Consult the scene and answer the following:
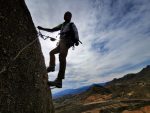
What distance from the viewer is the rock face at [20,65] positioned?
5.77 metres

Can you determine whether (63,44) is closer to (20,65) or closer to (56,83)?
(56,83)

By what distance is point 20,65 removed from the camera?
6398mm

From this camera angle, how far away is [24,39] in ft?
22.5

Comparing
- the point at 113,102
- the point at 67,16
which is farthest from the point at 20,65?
the point at 113,102

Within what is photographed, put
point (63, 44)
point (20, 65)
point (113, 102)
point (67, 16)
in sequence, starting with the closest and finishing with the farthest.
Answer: point (20, 65), point (63, 44), point (67, 16), point (113, 102)

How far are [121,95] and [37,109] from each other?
41804 mm

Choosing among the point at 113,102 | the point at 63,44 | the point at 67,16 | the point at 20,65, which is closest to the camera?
the point at 20,65

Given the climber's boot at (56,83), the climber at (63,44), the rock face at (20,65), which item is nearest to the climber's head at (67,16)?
the climber at (63,44)

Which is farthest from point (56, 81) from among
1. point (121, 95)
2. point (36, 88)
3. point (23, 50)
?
point (121, 95)

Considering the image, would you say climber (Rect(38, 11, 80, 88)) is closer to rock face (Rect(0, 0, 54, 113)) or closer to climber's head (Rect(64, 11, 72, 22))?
climber's head (Rect(64, 11, 72, 22))

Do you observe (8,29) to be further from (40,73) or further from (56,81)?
(56,81)

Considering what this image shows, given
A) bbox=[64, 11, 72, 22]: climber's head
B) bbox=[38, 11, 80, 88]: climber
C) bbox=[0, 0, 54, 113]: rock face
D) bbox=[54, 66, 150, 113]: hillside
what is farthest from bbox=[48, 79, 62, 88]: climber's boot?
bbox=[54, 66, 150, 113]: hillside

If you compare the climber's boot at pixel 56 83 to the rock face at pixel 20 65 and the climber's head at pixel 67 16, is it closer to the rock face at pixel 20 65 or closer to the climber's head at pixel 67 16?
the rock face at pixel 20 65

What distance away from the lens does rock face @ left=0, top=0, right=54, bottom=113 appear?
577 centimetres
